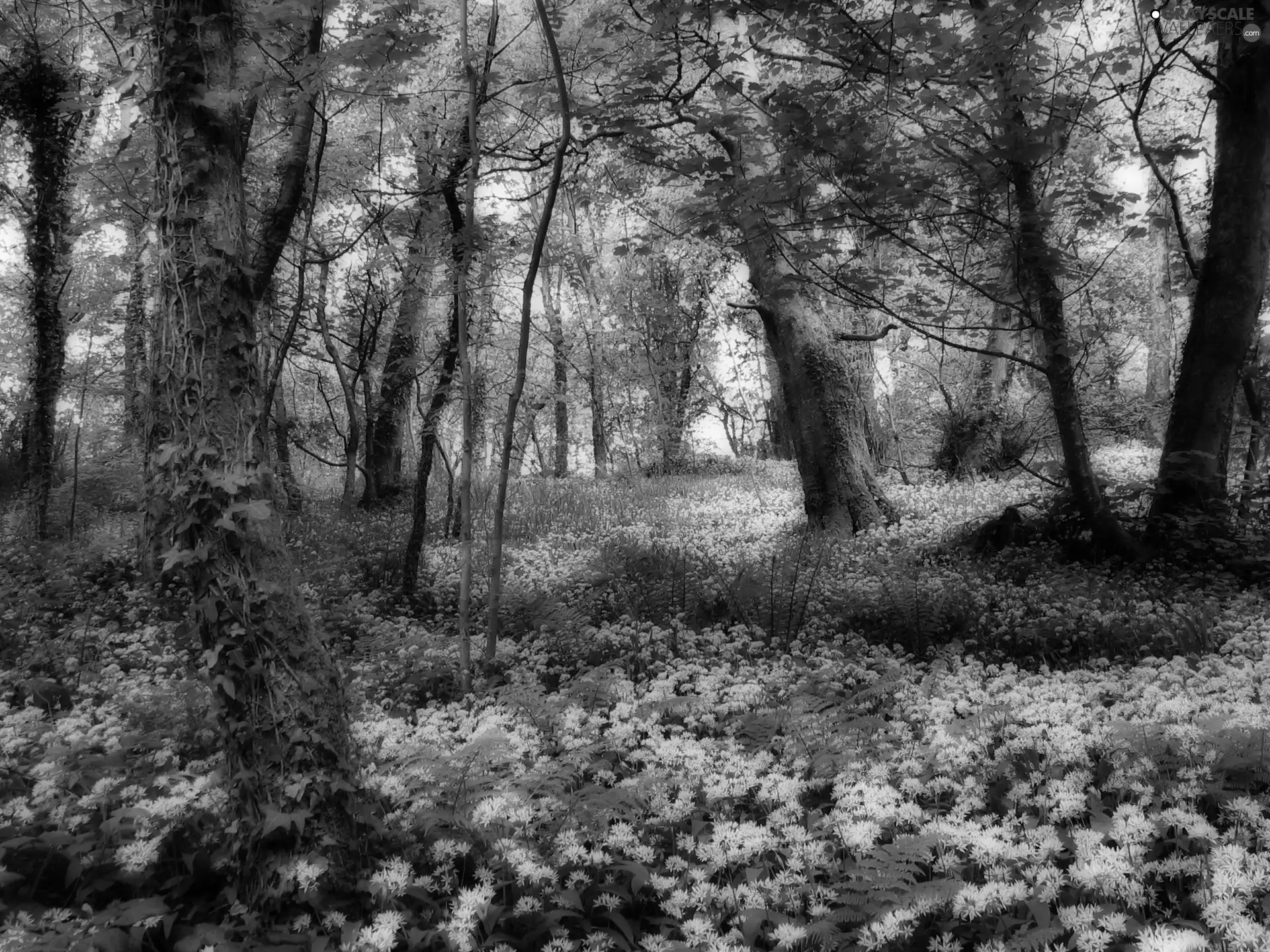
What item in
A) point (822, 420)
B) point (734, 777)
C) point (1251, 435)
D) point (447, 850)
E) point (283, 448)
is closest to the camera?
point (447, 850)

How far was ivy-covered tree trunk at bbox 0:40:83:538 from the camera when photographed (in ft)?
29.8

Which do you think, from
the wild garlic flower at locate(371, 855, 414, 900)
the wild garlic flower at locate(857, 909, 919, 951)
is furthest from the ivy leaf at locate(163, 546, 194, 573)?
the wild garlic flower at locate(857, 909, 919, 951)

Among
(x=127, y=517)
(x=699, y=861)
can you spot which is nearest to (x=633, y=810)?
(x=699, y=861)

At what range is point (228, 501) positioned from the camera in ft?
8.68

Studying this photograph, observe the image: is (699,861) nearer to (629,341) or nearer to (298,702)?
(298,702)

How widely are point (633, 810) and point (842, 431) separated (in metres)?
7.19

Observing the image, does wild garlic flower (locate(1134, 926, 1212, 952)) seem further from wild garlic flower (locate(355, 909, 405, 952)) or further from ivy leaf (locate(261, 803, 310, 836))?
ivy leaf (locate(261, 803, 310, 836))

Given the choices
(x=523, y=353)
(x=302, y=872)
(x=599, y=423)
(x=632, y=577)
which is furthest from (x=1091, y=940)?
(x=599, y=423)

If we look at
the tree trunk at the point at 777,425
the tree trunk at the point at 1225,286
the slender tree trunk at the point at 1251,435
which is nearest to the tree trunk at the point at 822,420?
the tree trunk at the point at 1225,286

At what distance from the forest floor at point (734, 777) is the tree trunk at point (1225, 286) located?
1.01 meters

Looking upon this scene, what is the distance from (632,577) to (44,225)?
9242 mm

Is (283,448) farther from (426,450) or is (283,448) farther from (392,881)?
(392,881)

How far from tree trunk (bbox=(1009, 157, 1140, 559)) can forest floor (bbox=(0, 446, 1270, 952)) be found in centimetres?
62

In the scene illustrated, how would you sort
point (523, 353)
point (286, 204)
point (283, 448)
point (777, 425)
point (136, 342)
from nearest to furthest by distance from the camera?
point (523, 353) < point (286, 204) < point (283, 448) < point (136, 342) < point (777, 425)
